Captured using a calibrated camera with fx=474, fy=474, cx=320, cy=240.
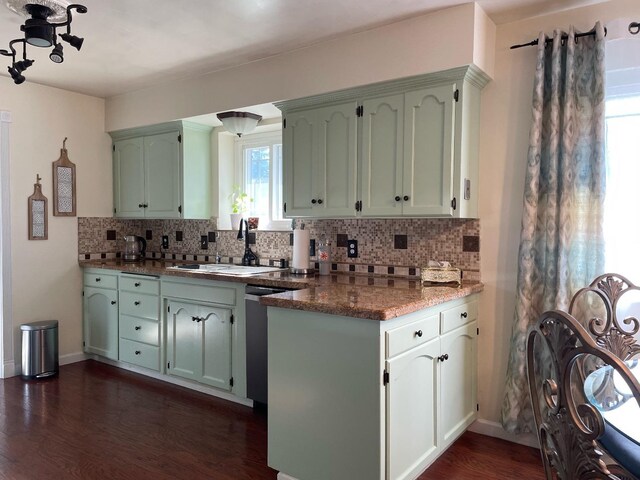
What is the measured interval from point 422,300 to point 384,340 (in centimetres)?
33

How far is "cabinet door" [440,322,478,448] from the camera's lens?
8.18 ft

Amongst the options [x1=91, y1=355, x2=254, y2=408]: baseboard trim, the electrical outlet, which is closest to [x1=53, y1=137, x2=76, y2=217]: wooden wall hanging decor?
[x1=91, y1=355, x2=254, y2=408]: baseboard trim

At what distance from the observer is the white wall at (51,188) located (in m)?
3.98

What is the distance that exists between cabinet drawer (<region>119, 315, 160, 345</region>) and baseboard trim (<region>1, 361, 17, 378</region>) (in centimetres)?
89

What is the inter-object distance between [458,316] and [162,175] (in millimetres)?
2904

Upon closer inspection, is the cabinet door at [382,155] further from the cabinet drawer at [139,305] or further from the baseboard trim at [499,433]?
the cabinet drawer at [139,305]

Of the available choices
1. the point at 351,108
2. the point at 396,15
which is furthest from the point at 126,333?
the point at 396,15

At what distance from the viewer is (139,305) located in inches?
153

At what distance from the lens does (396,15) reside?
2693 millimetres

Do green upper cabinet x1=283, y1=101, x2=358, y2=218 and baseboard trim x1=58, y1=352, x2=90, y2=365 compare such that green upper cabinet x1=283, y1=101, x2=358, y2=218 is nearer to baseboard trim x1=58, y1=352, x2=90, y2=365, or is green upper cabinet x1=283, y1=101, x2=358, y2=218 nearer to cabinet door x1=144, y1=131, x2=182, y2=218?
cabinet door x1=144, y1=131, x2=182, y2=218

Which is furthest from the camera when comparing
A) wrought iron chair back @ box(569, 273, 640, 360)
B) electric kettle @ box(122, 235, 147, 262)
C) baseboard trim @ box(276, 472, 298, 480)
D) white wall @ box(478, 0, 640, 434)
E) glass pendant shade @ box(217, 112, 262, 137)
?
electric kettle @ box(122, 235, 147, 262)

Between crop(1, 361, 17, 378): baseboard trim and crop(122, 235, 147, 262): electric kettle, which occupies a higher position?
crop(122, 235, 147, 262): electric kettle

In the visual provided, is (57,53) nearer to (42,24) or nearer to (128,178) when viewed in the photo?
(42,24)

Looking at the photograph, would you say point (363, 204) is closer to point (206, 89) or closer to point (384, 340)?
point (384, 340)
